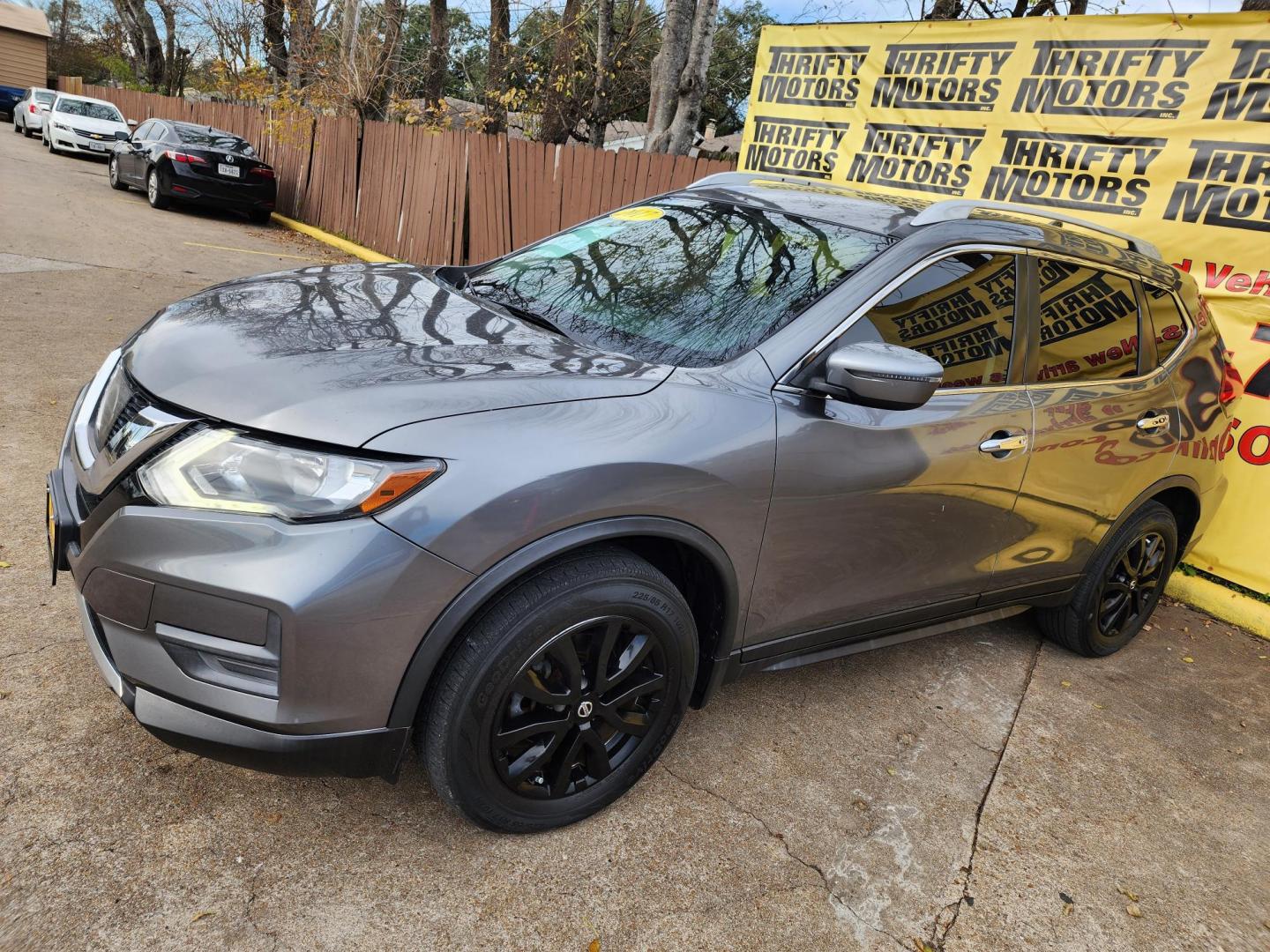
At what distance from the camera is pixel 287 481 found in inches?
78.5

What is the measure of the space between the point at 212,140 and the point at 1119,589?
48.3ft

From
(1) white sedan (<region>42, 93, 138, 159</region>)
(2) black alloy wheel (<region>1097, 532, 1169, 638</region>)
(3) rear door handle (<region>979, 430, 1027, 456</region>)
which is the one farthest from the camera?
(1) white sedan (<region>42, 93, 138, 159</region>)

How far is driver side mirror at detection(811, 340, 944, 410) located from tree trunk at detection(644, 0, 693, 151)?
928 centimetres

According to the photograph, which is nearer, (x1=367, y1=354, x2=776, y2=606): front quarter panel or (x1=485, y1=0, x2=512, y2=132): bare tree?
(x1=367, y1=354, x2=776, y2=606): front quarter panel

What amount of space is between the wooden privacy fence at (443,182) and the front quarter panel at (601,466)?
240 inches

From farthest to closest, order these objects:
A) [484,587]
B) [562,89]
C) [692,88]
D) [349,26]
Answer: [349,26] < [562,89] < [692,88] < [484,587]

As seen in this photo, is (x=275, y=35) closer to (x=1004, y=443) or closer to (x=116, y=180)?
(x=116, y=180)

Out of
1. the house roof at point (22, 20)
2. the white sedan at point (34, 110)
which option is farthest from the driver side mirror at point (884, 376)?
the house roof at point (22, 20)

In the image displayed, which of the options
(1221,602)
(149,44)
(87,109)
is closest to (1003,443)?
(1221,602)

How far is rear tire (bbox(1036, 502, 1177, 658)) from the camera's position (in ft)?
12.8

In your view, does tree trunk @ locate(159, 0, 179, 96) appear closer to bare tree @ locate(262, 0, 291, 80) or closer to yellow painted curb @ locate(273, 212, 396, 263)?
bare tree @ locate(262, 0, 291, 80)

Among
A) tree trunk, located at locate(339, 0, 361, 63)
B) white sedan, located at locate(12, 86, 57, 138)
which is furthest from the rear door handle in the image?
white sedan, located at locate(12, 86, 57, 138)

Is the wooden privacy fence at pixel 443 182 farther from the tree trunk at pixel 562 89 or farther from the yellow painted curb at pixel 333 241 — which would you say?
the tree trunk at pixel 562 89

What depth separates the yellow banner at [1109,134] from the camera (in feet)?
15.9
